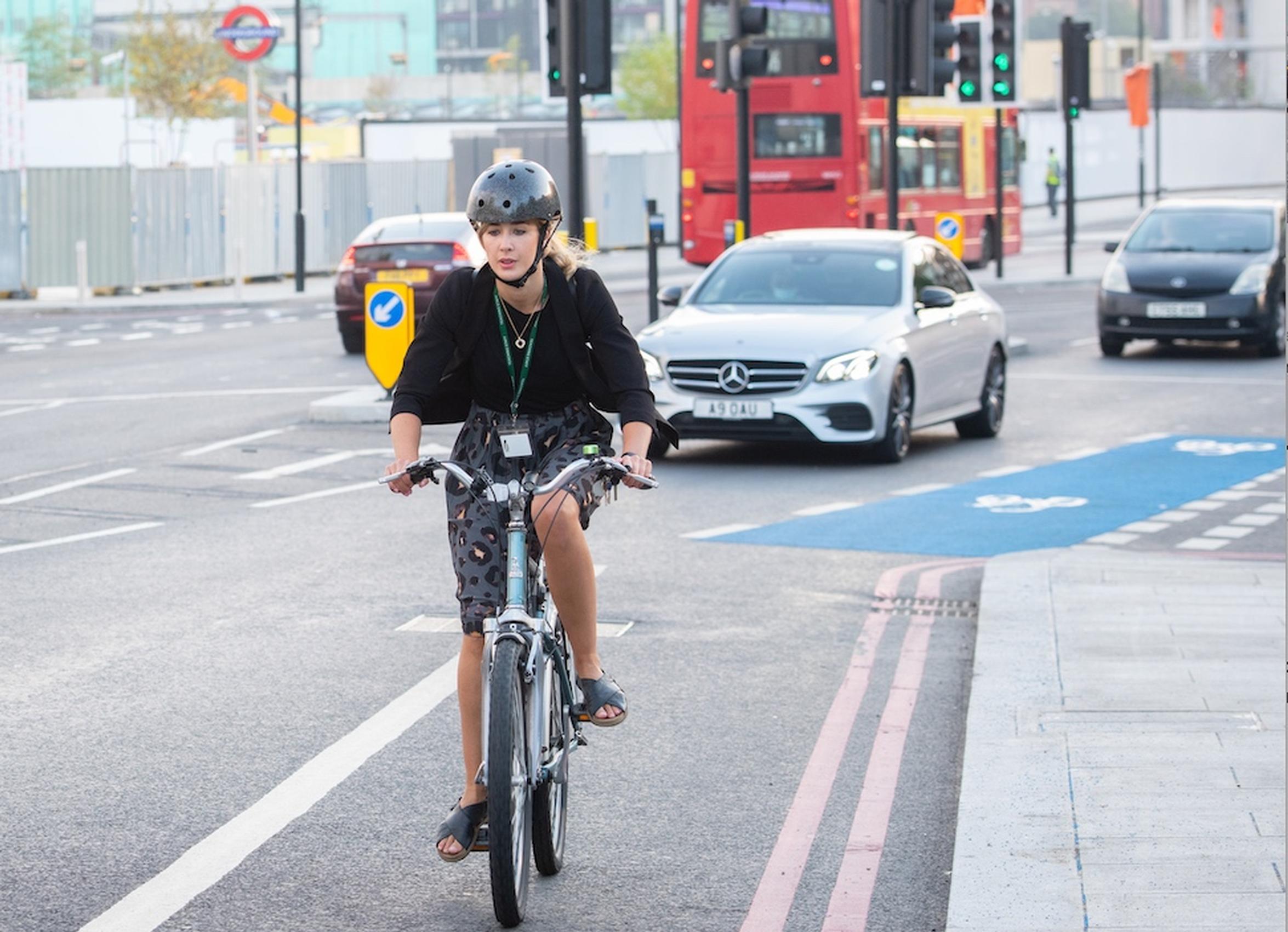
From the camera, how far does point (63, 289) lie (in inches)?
1486

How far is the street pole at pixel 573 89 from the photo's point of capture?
688 inches

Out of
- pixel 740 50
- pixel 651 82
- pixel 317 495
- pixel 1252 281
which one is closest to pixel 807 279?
pixel 317 495

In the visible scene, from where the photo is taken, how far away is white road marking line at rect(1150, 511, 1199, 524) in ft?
41.1

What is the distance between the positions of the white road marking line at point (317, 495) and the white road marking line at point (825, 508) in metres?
2.51

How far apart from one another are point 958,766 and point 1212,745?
74 cm

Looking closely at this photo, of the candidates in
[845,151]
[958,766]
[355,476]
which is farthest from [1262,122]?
[958,766]

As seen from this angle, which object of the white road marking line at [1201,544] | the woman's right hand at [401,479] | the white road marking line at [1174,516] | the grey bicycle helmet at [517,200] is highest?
the grey bicycle helmet at [517,200]

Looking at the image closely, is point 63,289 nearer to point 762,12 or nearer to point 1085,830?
point 762,12

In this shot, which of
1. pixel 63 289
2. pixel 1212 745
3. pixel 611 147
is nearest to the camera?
pixel 1212 745

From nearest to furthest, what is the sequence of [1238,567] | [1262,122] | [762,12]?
1. [1238,567]
2. [762,12]
3. [1262,122]

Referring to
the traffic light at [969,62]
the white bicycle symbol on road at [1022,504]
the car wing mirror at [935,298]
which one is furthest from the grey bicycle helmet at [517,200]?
the traffic light at [969,62]

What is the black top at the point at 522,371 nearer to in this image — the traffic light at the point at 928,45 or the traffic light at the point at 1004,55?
the traffic light at the point at 928,45

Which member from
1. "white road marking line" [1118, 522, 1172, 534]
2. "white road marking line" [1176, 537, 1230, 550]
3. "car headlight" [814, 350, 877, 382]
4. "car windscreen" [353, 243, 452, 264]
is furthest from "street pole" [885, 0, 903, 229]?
"white road marking line" [1176, 537, 1230, 550]

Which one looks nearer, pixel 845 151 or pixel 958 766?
pixel 958 766
